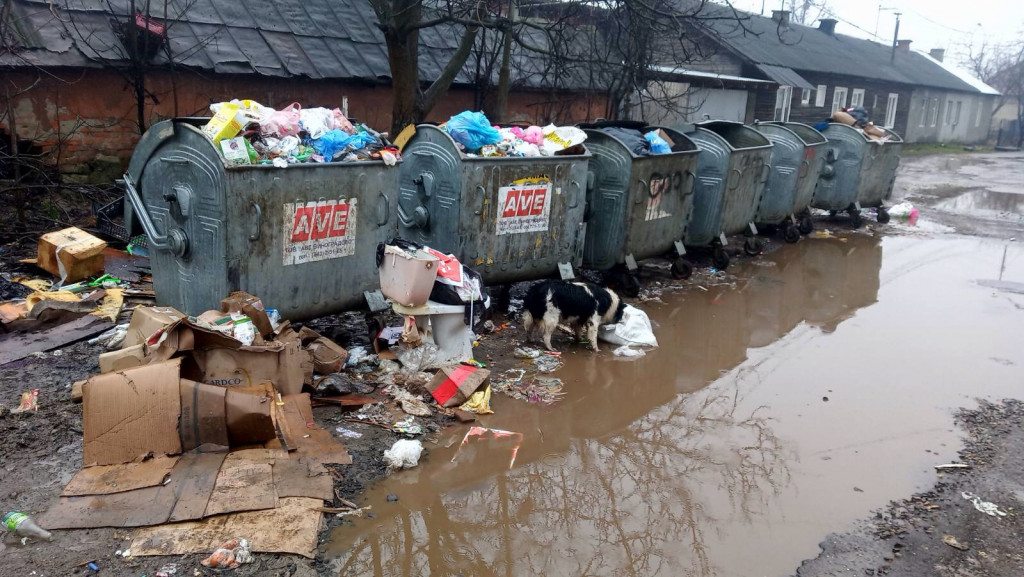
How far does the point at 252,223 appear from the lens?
4.81 metres

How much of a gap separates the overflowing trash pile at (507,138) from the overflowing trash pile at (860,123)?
25.2 ft

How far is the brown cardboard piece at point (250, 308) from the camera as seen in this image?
15.3ft

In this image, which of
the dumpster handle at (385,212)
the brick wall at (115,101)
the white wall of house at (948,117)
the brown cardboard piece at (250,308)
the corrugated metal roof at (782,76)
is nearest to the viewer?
the brown cardboard piece at (250,308)

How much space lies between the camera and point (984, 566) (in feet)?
11.6

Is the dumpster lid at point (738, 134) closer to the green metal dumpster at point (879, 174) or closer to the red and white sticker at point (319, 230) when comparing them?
the green metal dumpster at point (879, 174)

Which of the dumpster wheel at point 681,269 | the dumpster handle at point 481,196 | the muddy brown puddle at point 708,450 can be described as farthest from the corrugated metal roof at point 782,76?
the dumpster handle at point 481,196

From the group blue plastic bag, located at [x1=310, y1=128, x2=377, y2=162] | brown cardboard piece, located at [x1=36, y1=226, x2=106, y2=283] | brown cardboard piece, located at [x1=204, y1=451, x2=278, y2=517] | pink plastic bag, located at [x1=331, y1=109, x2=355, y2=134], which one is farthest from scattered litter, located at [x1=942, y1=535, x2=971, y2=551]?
brown cardboard piece, located at [x1=36, y1=226, x2=106, y2=283]

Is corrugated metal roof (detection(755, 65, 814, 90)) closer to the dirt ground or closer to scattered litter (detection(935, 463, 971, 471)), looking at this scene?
the dirt ground

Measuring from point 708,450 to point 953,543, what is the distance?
138 cm

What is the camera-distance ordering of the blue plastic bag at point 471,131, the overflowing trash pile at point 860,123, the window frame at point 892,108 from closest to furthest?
the blue plastic bag at point 471,131
the overflowing trash pile at point 860,123
the window frame at point 892,108

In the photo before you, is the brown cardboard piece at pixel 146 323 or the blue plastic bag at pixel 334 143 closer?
the brown cardboard piece at pixel 146 323

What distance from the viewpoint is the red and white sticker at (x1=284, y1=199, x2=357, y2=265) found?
200 inches

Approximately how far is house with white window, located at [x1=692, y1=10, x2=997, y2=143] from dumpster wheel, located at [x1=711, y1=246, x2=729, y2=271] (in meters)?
10.0

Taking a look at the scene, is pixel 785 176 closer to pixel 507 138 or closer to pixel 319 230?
pixel 507 138
